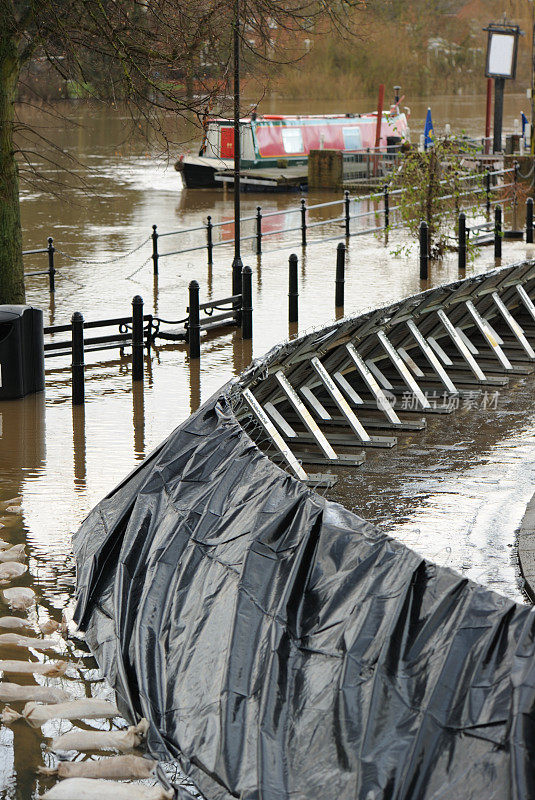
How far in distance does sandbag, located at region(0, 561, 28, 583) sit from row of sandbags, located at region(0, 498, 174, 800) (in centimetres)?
21

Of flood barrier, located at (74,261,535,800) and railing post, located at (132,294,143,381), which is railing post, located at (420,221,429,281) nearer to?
railing post, located at (132,294,143,381)

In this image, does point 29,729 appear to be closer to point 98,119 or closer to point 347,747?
point 347,747

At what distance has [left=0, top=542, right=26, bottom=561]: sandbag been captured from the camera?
7156 mm

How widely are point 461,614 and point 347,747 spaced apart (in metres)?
0.66

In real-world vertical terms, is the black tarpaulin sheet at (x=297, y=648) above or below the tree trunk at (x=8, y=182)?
below

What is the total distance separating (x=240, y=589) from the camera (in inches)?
206

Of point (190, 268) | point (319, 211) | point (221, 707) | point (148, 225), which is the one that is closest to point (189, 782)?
point (221, 707)

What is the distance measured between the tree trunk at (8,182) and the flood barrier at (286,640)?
5.67 meters

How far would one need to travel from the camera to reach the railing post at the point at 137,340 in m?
11.5

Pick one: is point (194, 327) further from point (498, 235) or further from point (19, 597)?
point (498, 235)

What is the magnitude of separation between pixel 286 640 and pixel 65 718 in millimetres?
1199

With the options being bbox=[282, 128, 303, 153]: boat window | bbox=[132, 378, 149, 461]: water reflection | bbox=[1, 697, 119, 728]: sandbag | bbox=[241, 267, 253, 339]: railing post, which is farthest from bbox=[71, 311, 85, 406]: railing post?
bbox=[282, 128, 303, 153]: boat window

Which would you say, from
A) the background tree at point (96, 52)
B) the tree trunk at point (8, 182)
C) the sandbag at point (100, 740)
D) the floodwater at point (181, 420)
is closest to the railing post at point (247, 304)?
the floodwater at point (181, 420)

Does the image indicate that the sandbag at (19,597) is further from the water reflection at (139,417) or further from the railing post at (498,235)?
the railing post at (498,235)
